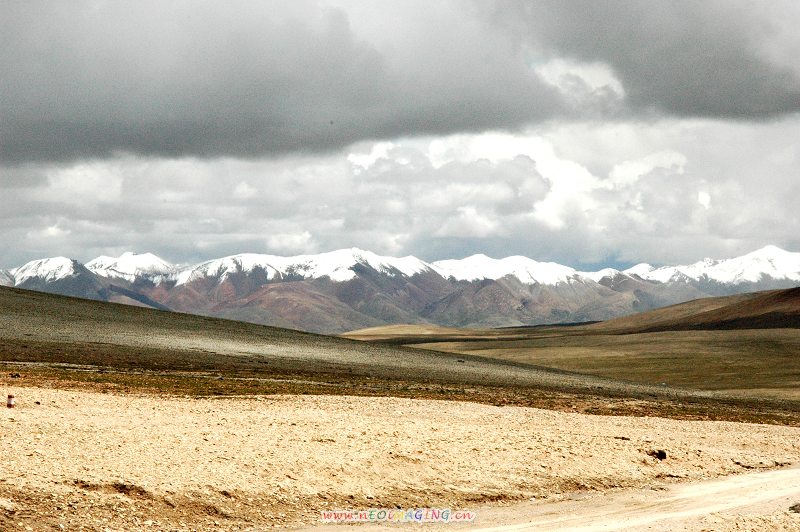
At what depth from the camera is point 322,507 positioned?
27.4 m

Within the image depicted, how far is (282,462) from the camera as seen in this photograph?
30.2 m

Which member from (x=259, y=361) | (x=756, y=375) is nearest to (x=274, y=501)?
(x=259, y=361)

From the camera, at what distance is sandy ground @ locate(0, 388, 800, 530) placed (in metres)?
24.9

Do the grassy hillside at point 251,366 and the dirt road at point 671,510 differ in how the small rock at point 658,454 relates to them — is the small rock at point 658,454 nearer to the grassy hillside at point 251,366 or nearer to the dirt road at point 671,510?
the dirt road at point 671,510

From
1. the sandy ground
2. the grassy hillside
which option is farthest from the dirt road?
the grassy hillside

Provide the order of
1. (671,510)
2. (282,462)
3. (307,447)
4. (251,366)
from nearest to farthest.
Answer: (671,510), (282,462), (307,447), (251,366)

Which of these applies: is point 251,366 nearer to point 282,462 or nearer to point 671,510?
point 282,462

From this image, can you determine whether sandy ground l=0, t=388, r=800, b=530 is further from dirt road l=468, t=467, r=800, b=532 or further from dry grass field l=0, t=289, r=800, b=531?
dirt road l=468, t=467, r=800, b=532

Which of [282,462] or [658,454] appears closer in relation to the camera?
[282,462]

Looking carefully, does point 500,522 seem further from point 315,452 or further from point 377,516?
point 315,452

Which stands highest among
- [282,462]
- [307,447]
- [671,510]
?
[307,447]

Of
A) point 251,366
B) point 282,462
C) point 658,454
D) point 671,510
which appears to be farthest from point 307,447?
point 251,366

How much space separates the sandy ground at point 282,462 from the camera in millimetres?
24891

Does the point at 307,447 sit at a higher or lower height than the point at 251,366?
lower
